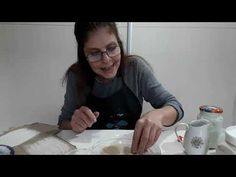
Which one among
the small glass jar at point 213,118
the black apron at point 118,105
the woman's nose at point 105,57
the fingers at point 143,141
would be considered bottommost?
the black apron at point 118,105

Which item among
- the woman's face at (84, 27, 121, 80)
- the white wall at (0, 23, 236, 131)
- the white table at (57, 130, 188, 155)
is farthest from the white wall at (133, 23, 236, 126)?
the white table at (57, 130, 188, 155)

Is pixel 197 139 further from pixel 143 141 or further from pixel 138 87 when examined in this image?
pixel 138 87

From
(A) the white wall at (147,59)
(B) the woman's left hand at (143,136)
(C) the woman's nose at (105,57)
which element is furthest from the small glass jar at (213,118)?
(A) the white wall at (147,59)

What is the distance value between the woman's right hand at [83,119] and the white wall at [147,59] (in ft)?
2.72

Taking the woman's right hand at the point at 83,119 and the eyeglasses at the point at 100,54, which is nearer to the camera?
the woman's right hand at the point at 83,119

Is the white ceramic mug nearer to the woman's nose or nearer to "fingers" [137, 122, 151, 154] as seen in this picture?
"fingers" [137, 122, 151, 154]

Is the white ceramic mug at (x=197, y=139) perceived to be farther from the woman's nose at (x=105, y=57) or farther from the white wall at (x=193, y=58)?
the white wall at (x=193, y=58)

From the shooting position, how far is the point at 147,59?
5.49ft

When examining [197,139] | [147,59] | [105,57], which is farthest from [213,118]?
[147,59]

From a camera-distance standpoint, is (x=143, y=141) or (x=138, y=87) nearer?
(x=143, y=141)

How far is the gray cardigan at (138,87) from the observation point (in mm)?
1066

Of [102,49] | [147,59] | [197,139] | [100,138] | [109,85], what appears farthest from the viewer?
[147,59]

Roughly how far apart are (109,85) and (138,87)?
0.13 metres
